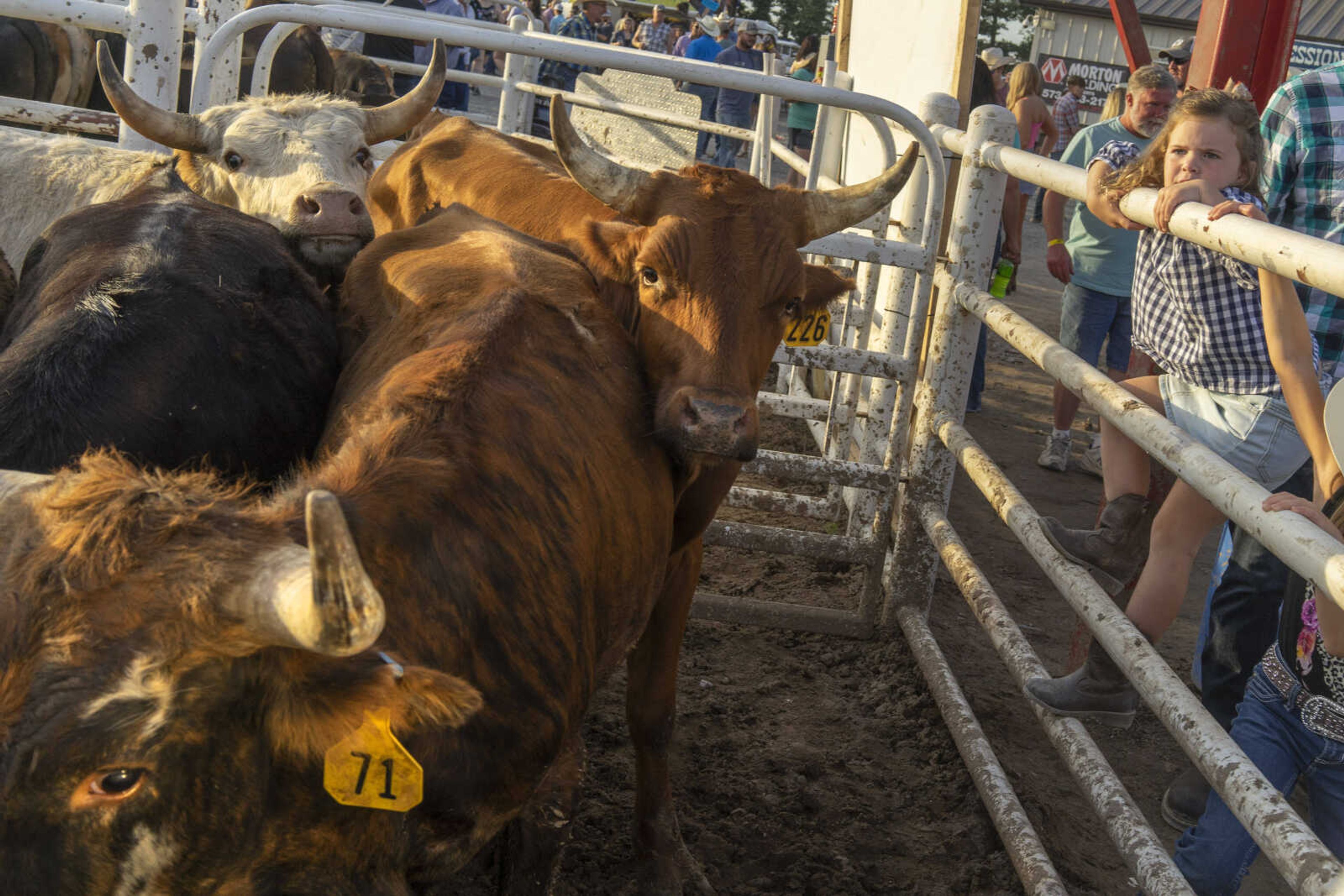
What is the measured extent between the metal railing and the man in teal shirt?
1.78 metres

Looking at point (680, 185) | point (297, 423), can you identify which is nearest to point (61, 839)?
point (297, 423)

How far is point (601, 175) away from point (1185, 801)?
265cm

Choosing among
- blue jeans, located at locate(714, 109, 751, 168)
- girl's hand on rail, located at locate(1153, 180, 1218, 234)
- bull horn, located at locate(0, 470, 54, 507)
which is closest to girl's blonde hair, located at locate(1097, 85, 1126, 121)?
girl's hand on rail, located at locate(1153, 180, 1218, 234)

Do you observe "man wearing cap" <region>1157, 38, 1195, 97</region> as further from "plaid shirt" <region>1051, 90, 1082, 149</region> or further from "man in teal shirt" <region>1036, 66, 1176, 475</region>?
"plaid shirt" <region>1051, 90, 1082, 149</region>

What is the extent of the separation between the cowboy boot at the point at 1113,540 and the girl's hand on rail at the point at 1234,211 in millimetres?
924

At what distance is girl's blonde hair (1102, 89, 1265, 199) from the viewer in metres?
2.92

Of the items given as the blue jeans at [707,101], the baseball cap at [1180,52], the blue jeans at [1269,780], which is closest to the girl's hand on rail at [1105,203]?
the blue jeans at [1269,780]

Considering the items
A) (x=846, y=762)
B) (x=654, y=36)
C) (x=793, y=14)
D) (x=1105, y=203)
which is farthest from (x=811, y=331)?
(x=793, y=14)

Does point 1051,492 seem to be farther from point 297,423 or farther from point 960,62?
point 297,423

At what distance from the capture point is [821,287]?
141 inches

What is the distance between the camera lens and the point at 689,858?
3.46 meters

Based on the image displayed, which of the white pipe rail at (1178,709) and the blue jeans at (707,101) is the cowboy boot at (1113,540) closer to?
the white pipe rail at (1178,709)

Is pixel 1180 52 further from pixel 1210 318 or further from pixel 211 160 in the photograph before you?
pixel 211 160

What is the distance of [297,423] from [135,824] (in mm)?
1469
